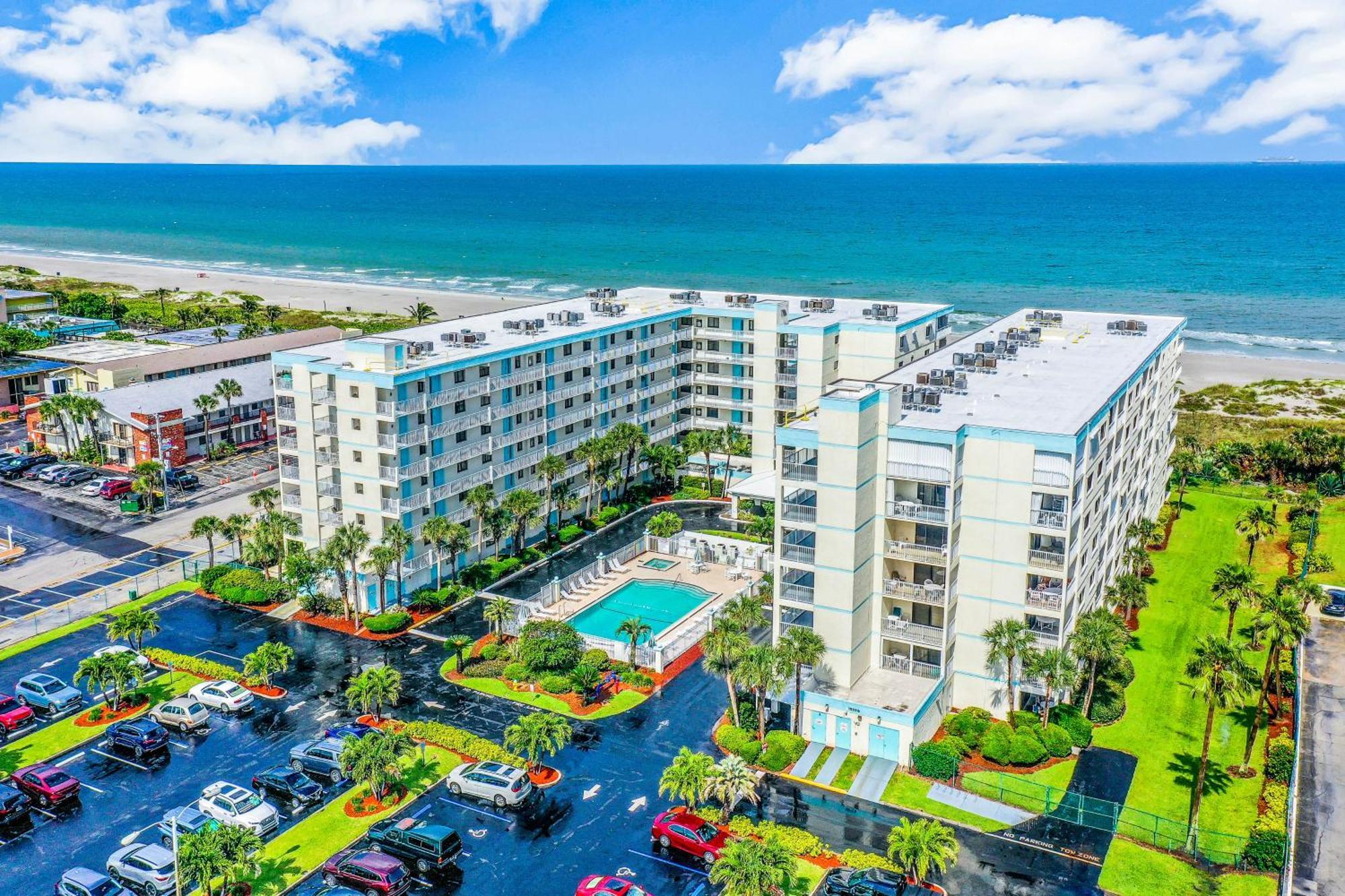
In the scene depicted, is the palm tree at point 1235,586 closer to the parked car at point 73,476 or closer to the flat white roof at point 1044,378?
the flat white roof at point 1044,378

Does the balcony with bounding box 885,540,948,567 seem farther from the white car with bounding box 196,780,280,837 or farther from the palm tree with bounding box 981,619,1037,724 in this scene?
the white car with bounding box 196,780,280,837

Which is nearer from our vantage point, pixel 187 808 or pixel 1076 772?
pixel 187 808

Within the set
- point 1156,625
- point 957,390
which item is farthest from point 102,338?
point 1156,625

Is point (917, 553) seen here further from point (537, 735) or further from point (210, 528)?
point (210, 528)

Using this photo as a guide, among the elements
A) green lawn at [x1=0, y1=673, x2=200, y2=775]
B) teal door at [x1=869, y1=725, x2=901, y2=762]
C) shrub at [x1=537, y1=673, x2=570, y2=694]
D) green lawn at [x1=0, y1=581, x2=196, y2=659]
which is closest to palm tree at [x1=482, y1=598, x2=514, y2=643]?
shrub at [x1=537, y1=673, x2=570, y2=694]

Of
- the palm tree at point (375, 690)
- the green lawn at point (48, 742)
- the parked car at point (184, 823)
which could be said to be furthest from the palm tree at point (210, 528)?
the parked car at point (184, 823)

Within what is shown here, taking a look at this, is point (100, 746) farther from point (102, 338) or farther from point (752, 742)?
point (102, 338)

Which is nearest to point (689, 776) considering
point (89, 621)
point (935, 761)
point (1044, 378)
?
point (935, 761)
